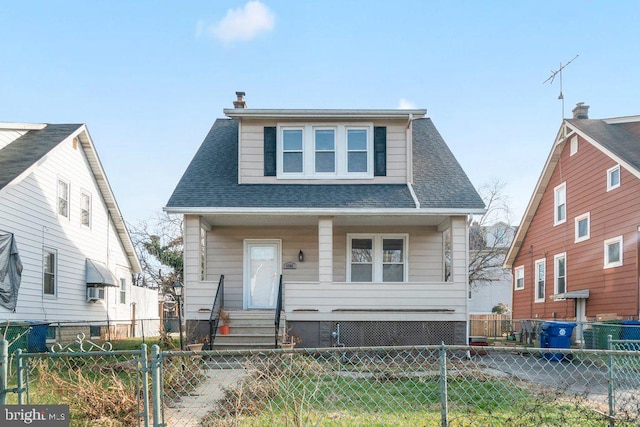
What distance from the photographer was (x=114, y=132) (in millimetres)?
18516

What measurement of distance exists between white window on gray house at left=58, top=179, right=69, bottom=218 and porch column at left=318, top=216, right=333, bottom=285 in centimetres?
797

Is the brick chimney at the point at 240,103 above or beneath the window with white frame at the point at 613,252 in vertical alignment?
above

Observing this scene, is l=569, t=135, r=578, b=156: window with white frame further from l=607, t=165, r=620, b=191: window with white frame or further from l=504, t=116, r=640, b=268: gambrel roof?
l=607, t=165, r=620, b=191: window with white frame

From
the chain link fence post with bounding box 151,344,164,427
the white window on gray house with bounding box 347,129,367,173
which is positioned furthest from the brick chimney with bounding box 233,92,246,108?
the chain link fence post with bounding box 151,344,164,427

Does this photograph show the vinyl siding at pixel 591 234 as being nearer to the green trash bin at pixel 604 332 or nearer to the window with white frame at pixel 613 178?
the window with white frame at pixel 613 178

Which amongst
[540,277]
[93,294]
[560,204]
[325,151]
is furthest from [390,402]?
[540,277]

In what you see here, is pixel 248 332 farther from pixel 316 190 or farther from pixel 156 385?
pixel 156 385

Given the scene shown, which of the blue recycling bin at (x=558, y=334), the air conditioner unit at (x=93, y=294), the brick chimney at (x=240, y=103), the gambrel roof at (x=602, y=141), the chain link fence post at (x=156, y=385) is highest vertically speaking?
the brick chimney at (x=240, y=103)

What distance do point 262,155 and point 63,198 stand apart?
6482 millimetres

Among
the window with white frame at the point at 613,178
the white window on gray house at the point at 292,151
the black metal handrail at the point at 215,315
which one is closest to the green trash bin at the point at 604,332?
the window with white frame at the point at 613,178

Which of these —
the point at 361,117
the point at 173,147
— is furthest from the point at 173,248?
the point at 361,117

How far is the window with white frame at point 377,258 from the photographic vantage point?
47.8 feet

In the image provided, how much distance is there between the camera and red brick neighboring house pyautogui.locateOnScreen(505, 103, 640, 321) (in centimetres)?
1533

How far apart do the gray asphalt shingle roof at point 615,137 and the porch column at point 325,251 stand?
7917mm
